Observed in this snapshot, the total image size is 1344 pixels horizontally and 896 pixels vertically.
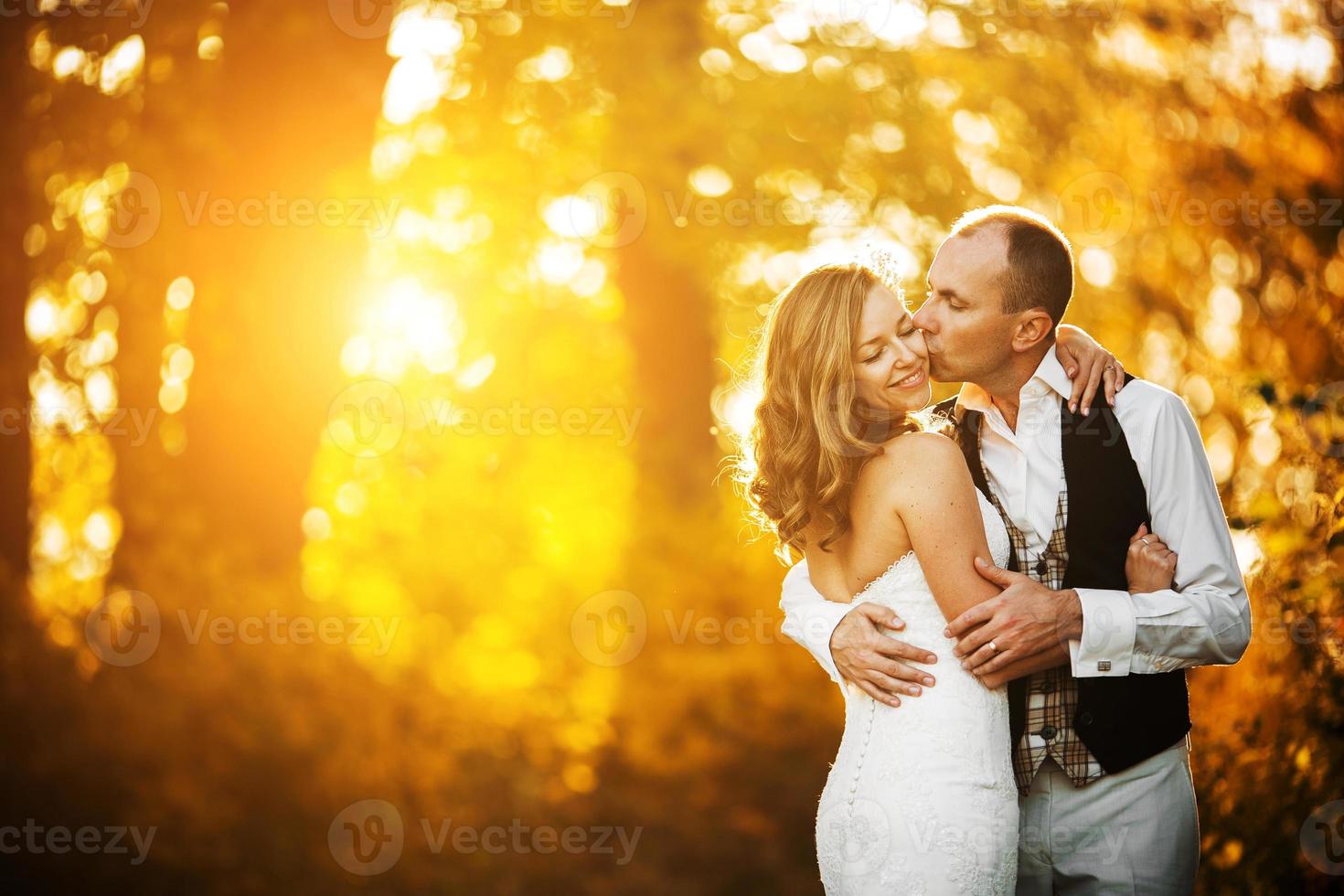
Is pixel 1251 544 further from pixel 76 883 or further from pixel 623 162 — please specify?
pixel 76 883

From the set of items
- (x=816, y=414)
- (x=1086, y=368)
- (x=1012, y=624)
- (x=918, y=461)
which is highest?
(x=1086, y=368)

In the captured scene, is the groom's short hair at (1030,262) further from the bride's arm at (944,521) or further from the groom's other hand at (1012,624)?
the groom's other hand at (1012,624)

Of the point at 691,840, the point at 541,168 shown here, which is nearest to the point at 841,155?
the point at 541,168

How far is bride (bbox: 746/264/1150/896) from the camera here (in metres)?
2.47

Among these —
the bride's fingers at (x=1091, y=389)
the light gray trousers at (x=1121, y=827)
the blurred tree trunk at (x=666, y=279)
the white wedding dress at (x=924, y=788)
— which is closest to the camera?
the white wedding dress at (x=924, y=788)

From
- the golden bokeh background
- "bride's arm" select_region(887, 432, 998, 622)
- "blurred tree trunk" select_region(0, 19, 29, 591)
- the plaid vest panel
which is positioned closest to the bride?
"bride's arm" select_region(887, 432, 998, 622)

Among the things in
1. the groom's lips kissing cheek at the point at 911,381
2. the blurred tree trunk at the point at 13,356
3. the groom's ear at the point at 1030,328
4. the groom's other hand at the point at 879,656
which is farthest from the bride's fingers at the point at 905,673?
the blurred tree trunk at the point at 13,356

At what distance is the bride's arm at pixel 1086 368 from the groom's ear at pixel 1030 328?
0.08m

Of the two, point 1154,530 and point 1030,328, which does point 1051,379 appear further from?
point 1154,530

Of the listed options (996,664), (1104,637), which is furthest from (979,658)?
(1104,637)

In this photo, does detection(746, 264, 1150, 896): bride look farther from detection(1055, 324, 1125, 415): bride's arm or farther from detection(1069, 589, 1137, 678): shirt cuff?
detection(1069, 589, 1137, 678): shirt cuff

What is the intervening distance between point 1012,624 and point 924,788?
401 millimetres

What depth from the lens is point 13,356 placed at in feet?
22.1

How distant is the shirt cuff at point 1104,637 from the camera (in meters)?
2.53
